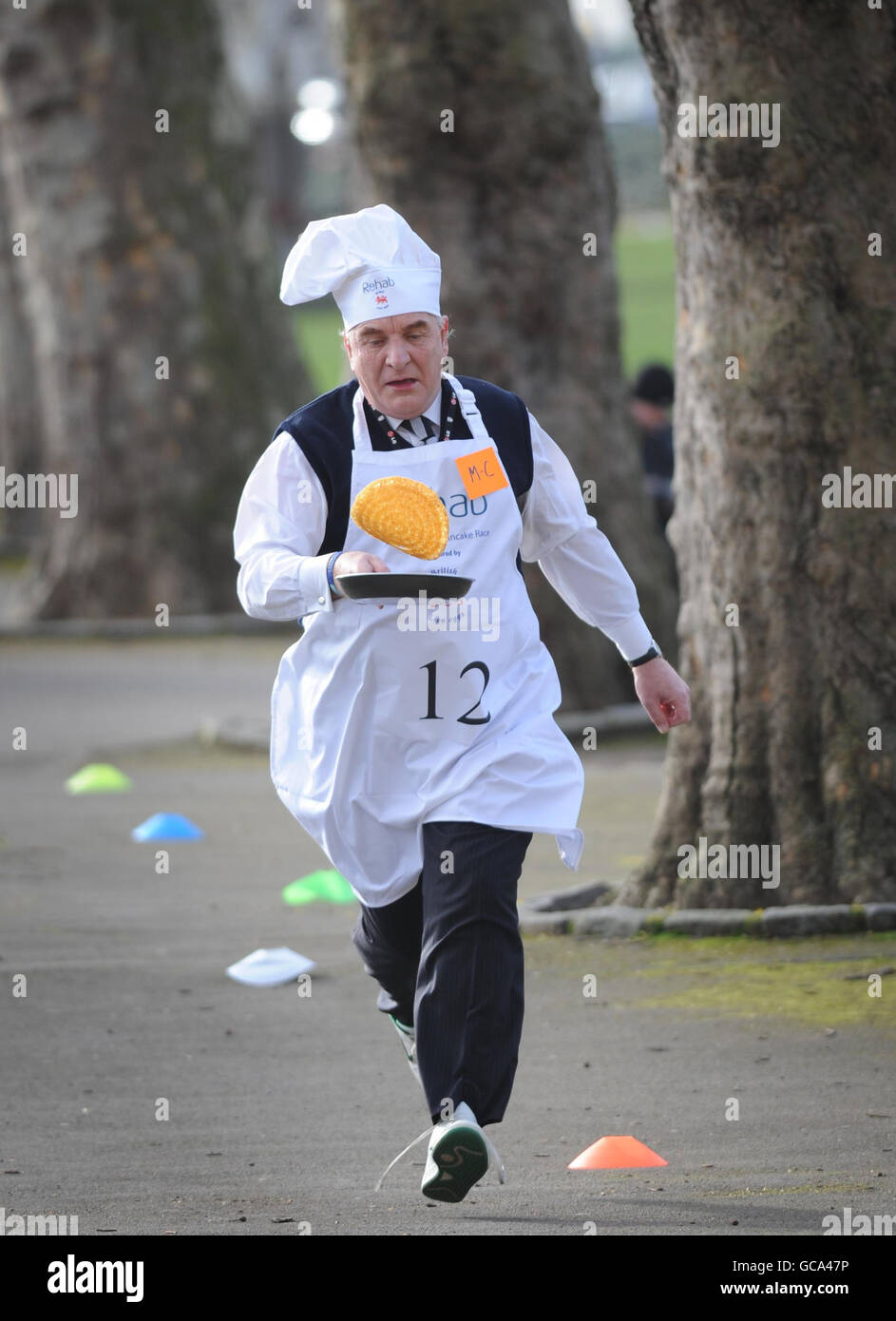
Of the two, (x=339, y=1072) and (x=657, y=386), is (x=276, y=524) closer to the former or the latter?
(x=339, y=1072)

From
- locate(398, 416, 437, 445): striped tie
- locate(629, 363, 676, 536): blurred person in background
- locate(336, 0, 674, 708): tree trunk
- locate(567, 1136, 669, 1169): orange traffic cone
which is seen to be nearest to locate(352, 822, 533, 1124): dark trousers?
locate(567, 1136, 669, 1169): orange traffic cone

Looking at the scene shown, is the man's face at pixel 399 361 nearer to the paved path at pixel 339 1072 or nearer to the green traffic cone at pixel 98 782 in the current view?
the paved path at pixel 339 1072

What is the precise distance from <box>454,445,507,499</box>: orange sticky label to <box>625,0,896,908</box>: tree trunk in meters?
2.59

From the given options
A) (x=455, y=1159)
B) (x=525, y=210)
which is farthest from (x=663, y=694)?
(x=525, y=210)

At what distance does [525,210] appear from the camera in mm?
12594

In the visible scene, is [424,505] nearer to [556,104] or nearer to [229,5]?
[556,104]

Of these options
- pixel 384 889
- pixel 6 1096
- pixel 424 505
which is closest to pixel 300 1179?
pixel 384 889

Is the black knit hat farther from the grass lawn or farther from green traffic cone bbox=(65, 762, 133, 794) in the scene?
the grass lawn

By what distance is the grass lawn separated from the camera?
42.4m

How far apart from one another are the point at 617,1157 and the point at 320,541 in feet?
5.13

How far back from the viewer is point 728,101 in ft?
25.0

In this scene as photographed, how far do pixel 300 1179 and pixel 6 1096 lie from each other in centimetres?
115

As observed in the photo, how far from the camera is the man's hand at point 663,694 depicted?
5824 mm

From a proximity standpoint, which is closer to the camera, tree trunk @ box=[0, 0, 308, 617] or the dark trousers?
the dark trousers
